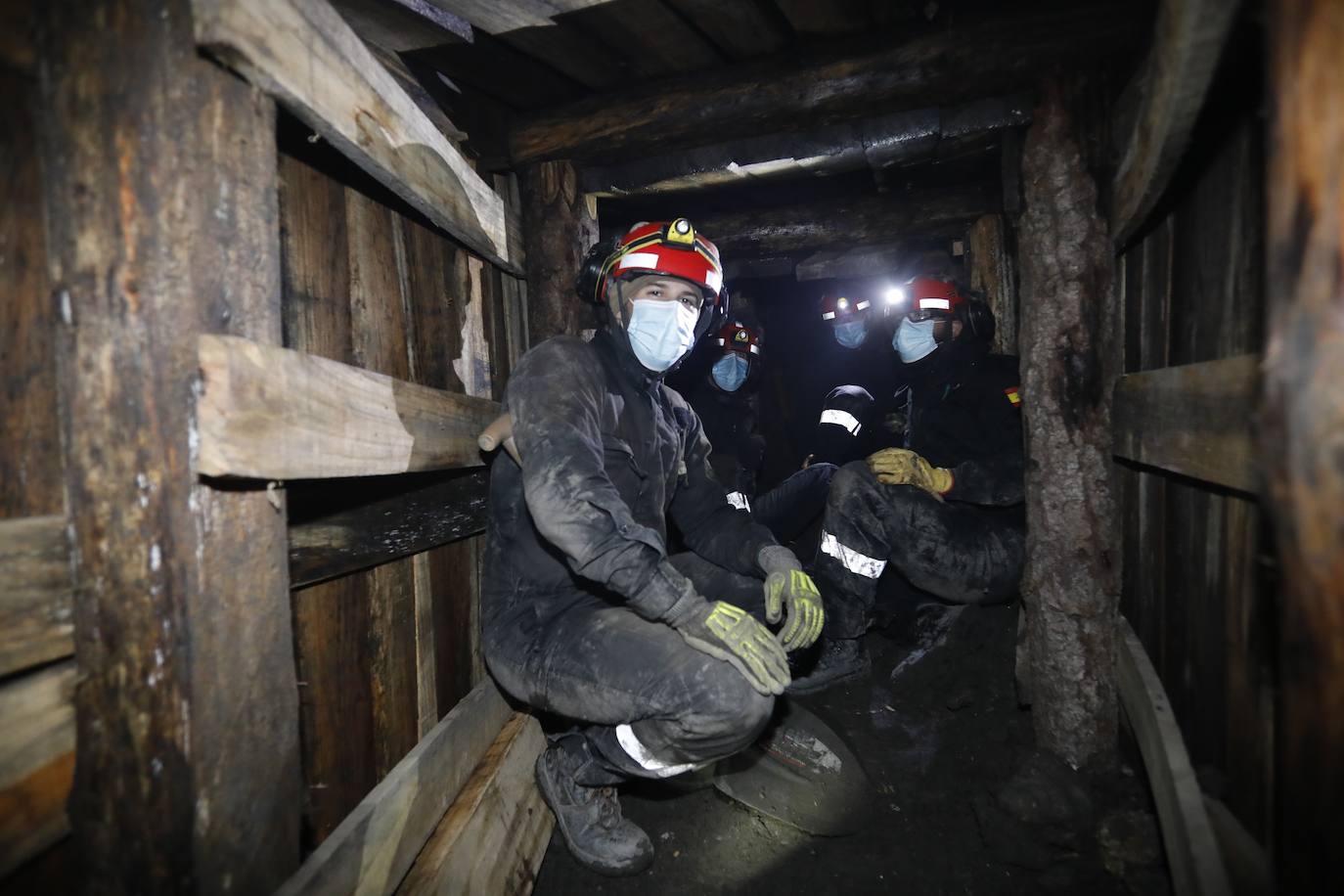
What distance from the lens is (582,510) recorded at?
215cm

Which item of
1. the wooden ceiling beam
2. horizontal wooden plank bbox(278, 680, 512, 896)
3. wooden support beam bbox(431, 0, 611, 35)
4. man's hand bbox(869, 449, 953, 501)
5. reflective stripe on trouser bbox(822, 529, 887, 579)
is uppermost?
wooden support beam bbox(431, 0, 611, 35)

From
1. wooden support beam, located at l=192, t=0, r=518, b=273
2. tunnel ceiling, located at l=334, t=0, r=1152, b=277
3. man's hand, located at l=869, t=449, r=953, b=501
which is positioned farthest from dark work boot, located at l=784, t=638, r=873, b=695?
wooden support beam, located at l=192, t=0, r=518, b=273

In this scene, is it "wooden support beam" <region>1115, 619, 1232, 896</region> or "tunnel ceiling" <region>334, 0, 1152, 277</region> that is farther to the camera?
"tunnel ceiling" <region>334, 0, 1152, 277</region>

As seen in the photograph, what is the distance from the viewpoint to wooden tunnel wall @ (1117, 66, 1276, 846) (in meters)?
1.50

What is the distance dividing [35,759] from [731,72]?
329cm

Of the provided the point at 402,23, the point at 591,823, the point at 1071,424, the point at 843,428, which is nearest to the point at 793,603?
the point at 591,823

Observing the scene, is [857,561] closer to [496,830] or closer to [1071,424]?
[1071,424]

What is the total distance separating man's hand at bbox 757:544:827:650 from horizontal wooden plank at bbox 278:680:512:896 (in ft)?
4.33

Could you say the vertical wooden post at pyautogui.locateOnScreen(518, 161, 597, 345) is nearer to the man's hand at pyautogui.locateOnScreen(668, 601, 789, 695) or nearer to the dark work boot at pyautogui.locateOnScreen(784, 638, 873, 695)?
the man's hand at pyautogui.locateOnScreen(668, 601, 789, 695)

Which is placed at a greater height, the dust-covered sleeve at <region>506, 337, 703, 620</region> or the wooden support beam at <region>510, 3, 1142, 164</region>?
the wooden support beam at <region>510, 3, 1142, 164</region>

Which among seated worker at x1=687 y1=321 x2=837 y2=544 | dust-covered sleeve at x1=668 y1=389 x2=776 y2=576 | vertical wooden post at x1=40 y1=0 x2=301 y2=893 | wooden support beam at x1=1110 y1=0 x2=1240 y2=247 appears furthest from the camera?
seated worker at x1=687 y1=321 x2=837 y2=544

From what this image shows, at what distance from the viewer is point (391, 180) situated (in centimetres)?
210

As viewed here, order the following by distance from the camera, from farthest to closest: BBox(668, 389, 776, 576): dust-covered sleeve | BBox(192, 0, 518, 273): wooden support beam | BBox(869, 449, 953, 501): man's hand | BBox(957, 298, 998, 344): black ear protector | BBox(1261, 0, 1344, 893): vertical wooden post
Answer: BBox(957, 298, 998, 344): black ear protector
BBox(869, 449, 953, 501): man's hand
BBox(668, 389, 776, 576): dust-covered sleeve
BBox(192, 0, 518, 273): wooden support beam
BBox(1261, 0, 1344, 893): vertical wooden post

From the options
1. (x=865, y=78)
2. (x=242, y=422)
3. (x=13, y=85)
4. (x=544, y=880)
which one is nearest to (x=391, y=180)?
(x=13, y=85)
